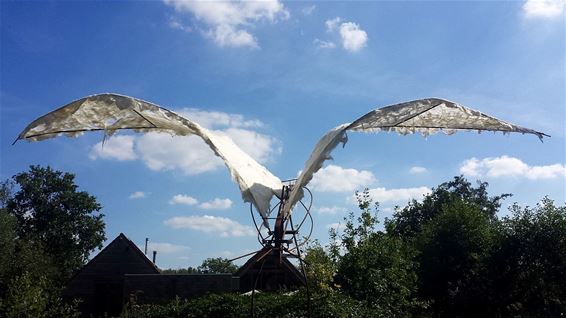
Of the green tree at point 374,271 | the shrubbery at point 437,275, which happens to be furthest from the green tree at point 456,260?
the green tree at point 374,271

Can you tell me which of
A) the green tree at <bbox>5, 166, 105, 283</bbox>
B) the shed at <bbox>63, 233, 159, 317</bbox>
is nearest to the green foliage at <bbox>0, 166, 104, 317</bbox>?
the green tree at <bbox>5, 166, 105, 283</bbox>

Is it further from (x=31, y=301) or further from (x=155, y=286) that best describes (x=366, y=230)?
(x=155, y=286)

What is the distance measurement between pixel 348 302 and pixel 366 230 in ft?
18.8

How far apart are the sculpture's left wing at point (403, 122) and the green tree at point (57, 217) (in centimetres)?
4182

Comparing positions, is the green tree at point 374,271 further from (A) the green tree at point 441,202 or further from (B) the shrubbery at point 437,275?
(A) the green tree at point 441,202

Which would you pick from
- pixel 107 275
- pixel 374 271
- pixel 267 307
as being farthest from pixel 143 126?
pixel 107 275

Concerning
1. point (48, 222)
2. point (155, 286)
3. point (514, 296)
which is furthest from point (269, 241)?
point (48, 222)

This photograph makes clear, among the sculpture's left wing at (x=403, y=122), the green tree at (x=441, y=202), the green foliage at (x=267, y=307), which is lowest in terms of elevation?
the green foliage at (x=267, y=307)

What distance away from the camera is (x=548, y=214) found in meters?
18.5

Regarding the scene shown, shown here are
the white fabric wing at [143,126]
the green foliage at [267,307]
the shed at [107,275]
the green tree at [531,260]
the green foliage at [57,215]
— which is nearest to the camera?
the white fabric wing at [143,126]

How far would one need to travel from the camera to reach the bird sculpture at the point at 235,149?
4348mm

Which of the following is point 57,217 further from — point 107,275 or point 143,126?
point 143,126

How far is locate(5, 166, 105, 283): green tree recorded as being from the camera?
42.8m

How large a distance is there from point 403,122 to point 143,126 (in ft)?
7.65
